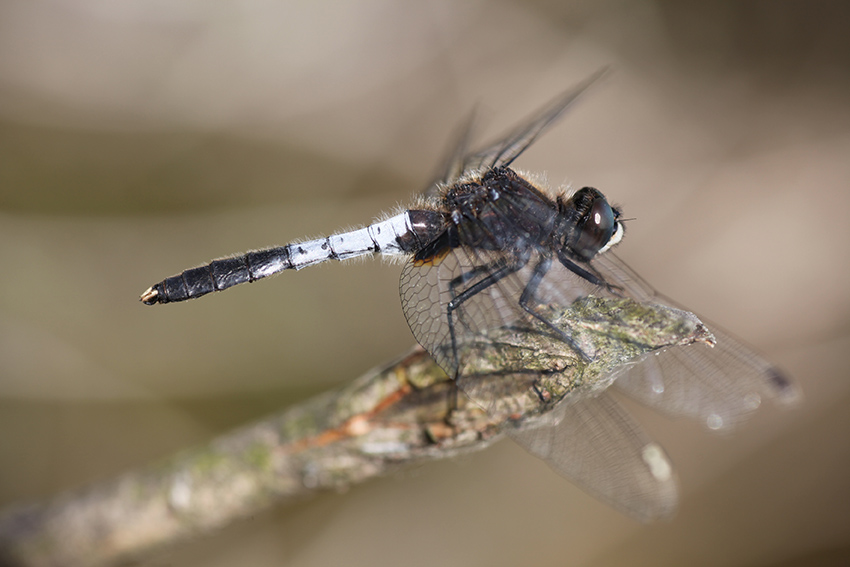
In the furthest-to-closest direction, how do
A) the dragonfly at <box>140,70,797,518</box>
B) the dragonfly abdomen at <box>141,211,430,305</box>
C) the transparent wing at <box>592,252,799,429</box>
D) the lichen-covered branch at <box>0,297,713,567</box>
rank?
the dragonfly abdomen at <box>141,211,430,305</box> → the transparent wing at <box>592,252,799,429</box> → the dragonfly at <box>140,70,797,518</box> → the lichen-covered branch at <box>0,297,713,567</box>

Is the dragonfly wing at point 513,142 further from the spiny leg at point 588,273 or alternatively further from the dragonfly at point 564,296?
the spiny leg at point 588,273

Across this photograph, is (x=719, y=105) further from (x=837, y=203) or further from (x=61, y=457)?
(x=61, y=457)

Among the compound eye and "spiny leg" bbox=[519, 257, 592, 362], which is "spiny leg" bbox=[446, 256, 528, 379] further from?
the compound eye

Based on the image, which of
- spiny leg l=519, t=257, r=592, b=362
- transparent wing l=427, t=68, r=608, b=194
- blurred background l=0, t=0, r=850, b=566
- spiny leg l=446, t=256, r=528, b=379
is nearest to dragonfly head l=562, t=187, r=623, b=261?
spiny leg l=519, t=257, r=592, b=362

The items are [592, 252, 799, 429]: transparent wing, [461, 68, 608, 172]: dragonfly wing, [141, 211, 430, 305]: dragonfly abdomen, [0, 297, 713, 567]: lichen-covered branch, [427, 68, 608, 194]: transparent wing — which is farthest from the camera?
[427, 68, 608, 194]: transparent wing

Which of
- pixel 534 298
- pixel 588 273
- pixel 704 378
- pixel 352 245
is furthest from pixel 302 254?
pixel 704 378

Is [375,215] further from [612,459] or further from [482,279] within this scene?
[612,459]
